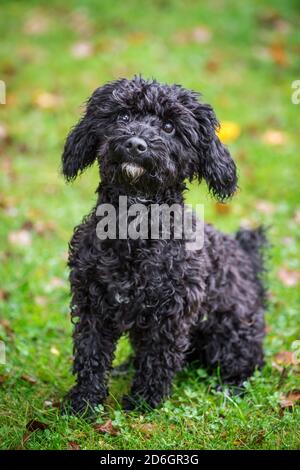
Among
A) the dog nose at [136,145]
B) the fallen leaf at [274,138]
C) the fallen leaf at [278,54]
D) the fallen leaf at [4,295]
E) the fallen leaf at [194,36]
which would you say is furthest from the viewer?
the fallen leaf at [194,36]

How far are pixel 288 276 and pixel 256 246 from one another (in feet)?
4.34

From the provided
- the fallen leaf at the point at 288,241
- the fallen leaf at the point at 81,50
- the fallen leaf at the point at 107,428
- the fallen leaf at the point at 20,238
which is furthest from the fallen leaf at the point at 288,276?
the fallen leaf at the point at 81,50

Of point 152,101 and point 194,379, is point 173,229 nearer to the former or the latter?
point 152,101

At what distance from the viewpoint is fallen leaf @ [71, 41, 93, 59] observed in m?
9.72

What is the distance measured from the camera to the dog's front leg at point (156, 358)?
11.9 feet

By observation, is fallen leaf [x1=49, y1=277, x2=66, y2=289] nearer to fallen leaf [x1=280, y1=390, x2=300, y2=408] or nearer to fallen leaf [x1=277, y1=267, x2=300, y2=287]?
fallen leaf [x1=277, y1=267, x2=300, y2=287]

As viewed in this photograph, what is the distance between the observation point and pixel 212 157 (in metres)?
3.65

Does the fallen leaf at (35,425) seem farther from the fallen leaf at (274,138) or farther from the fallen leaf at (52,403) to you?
the fallen leaf at (274,138)

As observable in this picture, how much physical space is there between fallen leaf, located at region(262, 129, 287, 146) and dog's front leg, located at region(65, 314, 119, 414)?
5117 mm

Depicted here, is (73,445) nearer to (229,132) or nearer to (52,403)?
(52,403)

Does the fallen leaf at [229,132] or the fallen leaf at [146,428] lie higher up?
the fallen leaf at [229,132]

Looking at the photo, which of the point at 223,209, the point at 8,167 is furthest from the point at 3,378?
the point at 8,167

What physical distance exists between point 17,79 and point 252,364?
21.0ft

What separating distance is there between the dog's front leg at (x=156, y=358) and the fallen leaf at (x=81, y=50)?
685 centimetres
